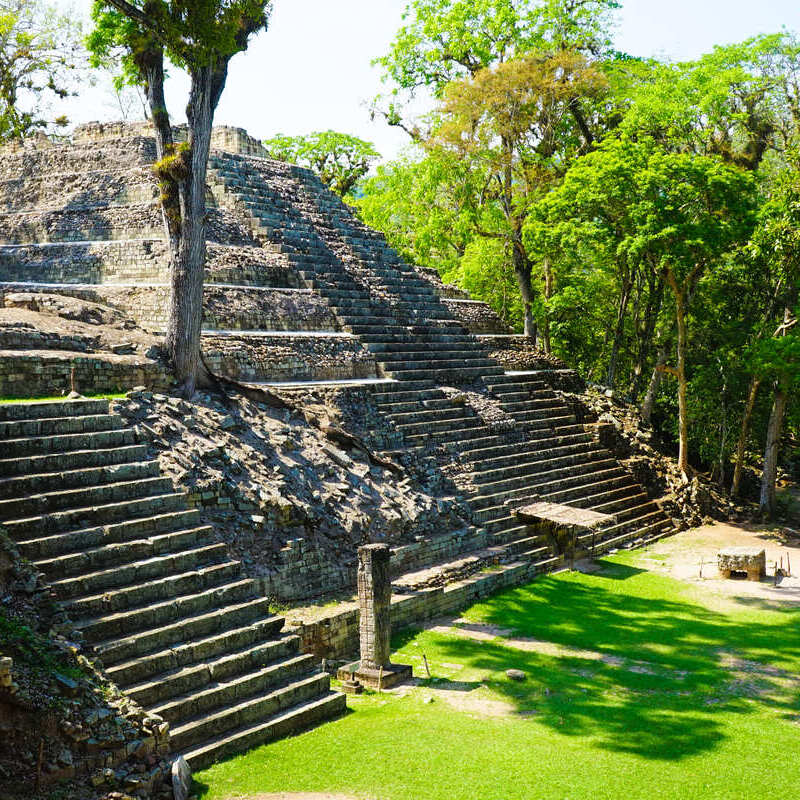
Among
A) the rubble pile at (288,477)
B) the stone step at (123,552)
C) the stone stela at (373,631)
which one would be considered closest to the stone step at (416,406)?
the rubble pile at (288,477)

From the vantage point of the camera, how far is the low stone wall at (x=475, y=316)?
20.8 metres

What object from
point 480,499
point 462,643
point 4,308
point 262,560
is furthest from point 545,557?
point 4,308

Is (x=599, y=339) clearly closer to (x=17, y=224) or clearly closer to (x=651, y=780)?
(x=17, y=224)

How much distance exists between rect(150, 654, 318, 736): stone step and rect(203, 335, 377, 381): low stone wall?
20.1 feet

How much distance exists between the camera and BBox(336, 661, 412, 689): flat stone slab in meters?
9.28

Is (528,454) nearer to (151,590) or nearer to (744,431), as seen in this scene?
(744,431)

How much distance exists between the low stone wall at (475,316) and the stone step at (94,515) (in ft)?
38.7

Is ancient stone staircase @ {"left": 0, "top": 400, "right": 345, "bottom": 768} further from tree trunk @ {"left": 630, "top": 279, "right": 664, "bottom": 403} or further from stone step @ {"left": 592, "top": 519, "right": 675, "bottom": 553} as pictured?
tree trunk @ {"left": 630, "top": 279, "right": 664, "bottom": 403}

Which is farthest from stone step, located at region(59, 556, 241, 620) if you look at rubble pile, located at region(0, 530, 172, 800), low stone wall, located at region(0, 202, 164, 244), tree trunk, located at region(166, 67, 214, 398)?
low stone wall, located at region(0, 202, 164, 244)

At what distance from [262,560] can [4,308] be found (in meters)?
6.53

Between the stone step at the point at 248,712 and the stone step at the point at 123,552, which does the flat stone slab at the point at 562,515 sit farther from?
the stone step at the point at 123,552

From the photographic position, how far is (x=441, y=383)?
671 inches

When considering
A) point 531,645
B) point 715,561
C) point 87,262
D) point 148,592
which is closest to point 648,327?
point 715,561

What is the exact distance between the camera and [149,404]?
11398mm
